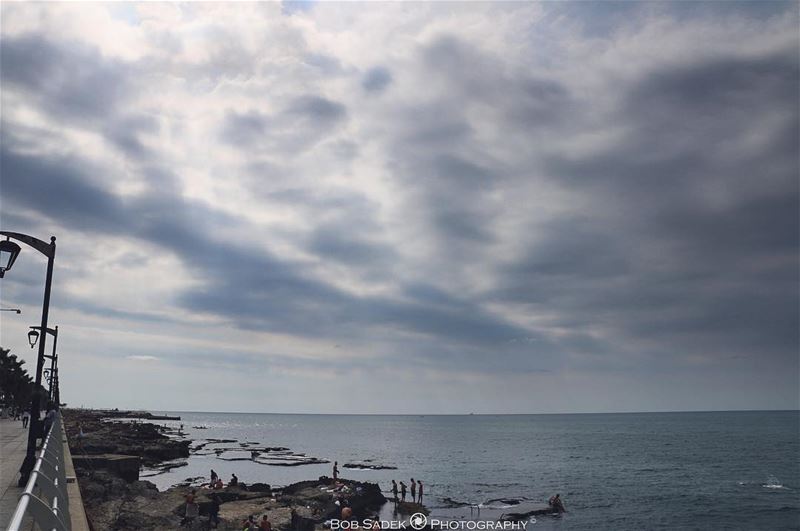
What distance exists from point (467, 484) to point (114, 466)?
36555 millimetres

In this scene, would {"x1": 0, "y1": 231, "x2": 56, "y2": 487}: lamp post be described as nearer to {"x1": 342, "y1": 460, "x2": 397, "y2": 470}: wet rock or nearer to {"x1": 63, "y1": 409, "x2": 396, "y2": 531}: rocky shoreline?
{"x1": 63, "y1": 409, "x2": 396, "y2": 531}: rocky shoreline

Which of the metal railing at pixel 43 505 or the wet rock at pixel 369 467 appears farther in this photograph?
the wet rock at pixel 369 467

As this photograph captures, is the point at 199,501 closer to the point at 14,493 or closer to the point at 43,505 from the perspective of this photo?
the point at 14,493

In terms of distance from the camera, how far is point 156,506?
28.7 meters

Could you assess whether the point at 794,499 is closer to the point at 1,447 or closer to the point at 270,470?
the point at 270,470

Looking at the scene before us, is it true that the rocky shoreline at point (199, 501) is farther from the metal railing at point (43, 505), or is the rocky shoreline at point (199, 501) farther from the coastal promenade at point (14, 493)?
the metal railing at point (43, 505)

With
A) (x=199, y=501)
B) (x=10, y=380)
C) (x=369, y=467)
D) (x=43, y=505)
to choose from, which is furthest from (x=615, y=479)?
(x=10, y=380)

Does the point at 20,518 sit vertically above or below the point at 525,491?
above

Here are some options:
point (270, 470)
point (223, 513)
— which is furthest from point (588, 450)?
point (223, 513)

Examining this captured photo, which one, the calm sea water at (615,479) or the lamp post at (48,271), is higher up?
the lamp post at (48,271)

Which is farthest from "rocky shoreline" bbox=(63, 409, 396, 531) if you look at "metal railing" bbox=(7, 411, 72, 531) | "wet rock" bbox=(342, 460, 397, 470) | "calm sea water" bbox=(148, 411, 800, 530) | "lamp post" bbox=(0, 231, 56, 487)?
"wet rock" bbox=(342, 460, 397, 470)

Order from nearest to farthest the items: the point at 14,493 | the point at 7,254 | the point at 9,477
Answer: the point at 7,254 < the point at 14,493 < the point at 9,477

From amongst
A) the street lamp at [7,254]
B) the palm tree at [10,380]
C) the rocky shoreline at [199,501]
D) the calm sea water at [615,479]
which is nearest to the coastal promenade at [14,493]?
the rocky shoreline at [199,501]

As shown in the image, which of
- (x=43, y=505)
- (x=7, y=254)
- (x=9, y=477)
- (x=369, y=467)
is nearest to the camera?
(x=43, y=505)
